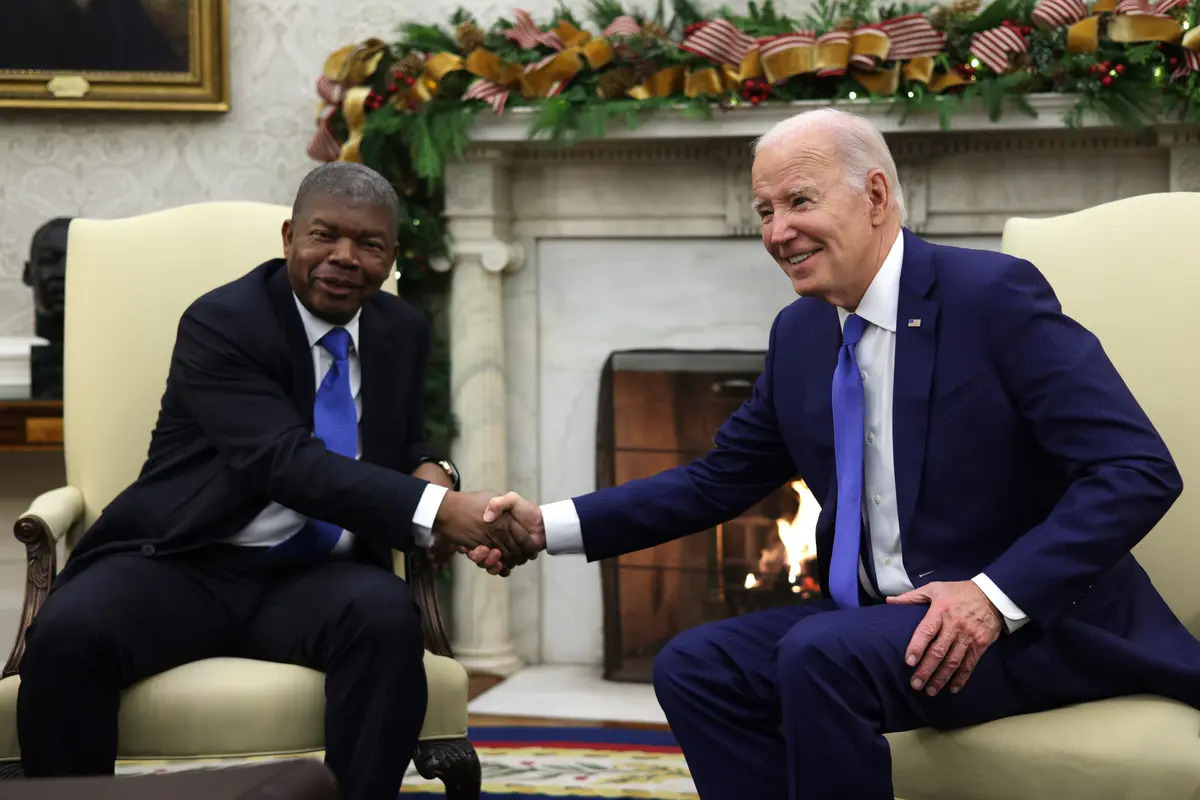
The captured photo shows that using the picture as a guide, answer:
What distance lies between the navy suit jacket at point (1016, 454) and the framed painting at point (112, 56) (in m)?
2.51

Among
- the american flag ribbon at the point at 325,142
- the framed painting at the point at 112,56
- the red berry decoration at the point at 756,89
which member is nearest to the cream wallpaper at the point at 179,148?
the framed painting at the point at 112,56

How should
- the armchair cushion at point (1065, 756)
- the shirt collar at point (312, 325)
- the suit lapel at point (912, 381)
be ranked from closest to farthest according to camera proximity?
the armchair cushion at point (1065, 756), the suit lapel at point (912, 381), the shirt collar at point (312, 325)

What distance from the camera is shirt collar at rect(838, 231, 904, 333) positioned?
6.77ft

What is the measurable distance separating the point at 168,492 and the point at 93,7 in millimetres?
2158

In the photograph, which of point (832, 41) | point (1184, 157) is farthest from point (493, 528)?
point (1184, 157)

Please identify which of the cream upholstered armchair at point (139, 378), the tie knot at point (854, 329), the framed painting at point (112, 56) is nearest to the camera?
the tie knot at point (854, 329)

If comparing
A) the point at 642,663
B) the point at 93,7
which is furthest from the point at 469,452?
the point at 93,7

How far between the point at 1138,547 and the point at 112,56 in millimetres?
3163

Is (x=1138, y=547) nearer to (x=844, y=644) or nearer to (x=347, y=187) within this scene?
(x=844, y=644)

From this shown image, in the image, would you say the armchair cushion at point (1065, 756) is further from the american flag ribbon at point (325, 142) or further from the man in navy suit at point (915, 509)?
the american flag ribbon at point (325, 142)

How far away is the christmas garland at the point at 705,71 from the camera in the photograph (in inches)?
131

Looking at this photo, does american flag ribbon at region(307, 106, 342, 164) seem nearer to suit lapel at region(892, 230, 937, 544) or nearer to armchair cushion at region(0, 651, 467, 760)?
armchair cushion at region(0, 651, 467, 760)

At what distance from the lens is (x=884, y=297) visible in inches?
81.4

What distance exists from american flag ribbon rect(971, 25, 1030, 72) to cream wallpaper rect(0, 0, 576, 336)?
177cm
